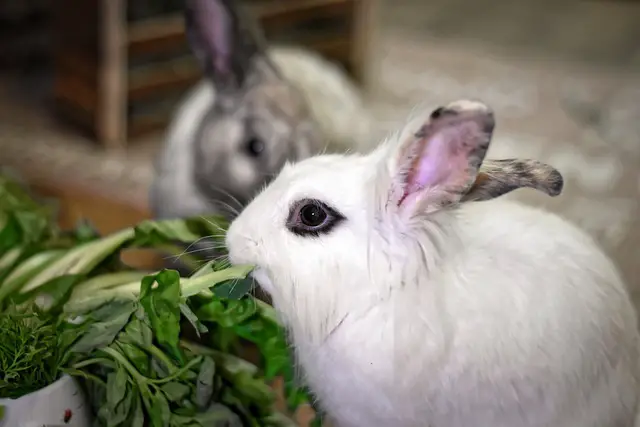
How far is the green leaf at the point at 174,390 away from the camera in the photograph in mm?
872

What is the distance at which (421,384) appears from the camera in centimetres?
79

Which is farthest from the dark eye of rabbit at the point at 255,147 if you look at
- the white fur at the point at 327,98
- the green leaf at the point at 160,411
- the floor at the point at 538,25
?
the floor at the point at 538,25

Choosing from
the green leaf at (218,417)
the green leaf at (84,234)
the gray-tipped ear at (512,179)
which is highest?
the gray-tipped ear at (512,179)

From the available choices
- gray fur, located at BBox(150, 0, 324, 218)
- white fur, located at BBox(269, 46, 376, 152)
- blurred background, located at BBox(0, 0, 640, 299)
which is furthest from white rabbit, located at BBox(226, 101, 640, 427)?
white fur, located at BBox(269, 46, 376, 152)

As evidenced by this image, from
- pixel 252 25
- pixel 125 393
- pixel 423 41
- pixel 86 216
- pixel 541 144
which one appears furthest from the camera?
pixel 423 41

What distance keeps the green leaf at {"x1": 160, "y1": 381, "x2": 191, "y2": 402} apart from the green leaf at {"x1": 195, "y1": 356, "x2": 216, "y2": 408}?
0.02 meters

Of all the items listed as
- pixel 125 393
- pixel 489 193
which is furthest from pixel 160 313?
pixel 489 193

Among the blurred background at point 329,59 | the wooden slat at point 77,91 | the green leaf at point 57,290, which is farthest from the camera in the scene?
the wooden slat at point 77,91

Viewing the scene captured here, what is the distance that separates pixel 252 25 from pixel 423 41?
56.4 inches

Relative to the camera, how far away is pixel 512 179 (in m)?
0.75

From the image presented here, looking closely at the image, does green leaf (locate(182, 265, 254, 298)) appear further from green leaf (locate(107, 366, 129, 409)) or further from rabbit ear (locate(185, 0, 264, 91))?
rabbit ear (locate(185, 0, 264, 91))

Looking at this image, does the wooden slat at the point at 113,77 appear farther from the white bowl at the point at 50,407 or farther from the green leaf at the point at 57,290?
the white bowl at the point at 50,407

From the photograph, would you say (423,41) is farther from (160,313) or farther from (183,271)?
(160,313)

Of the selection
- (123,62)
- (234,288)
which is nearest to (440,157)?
(234,288)
